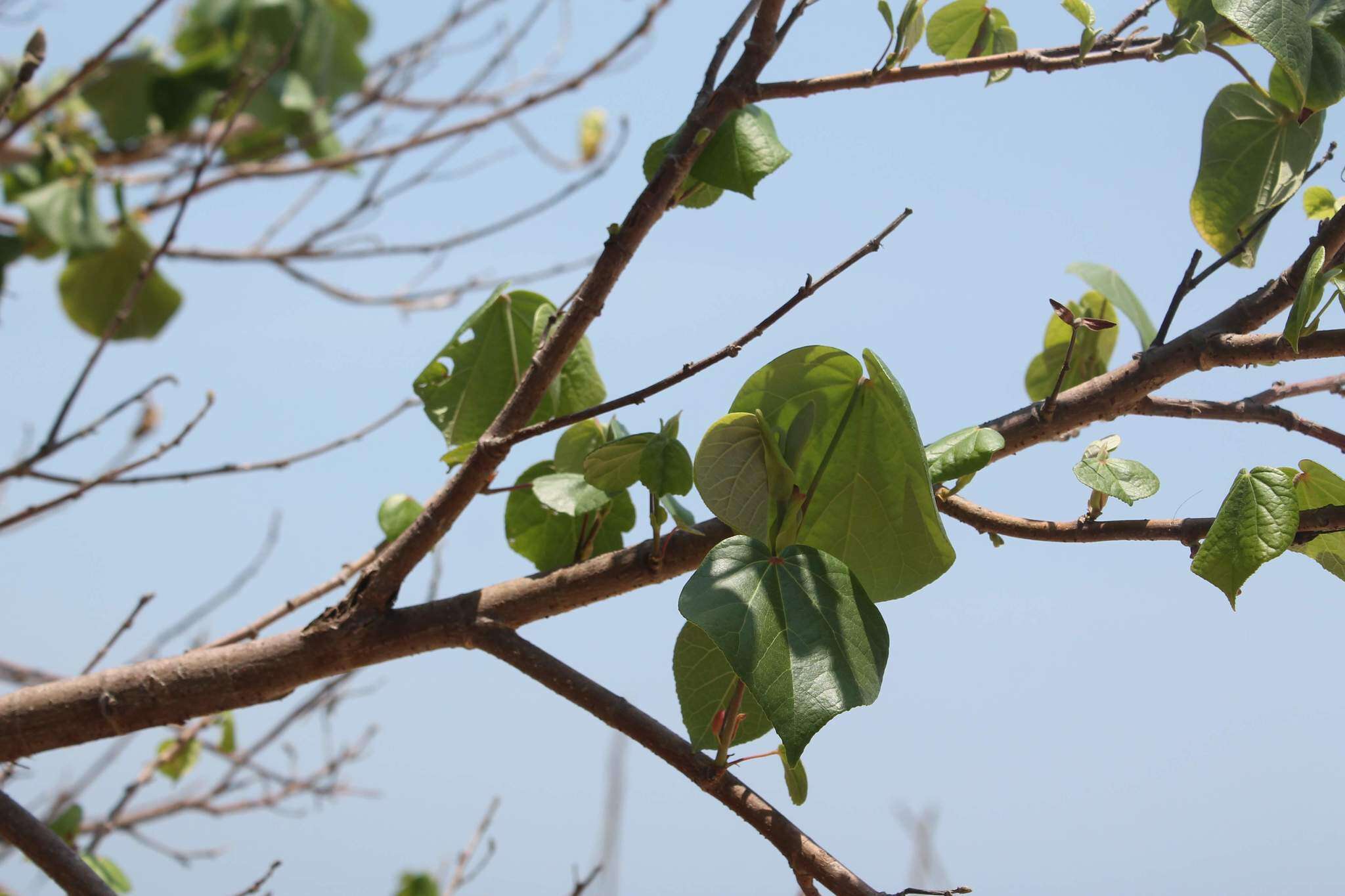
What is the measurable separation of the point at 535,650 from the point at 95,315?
1.99m

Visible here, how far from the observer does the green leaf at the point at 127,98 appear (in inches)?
92.1

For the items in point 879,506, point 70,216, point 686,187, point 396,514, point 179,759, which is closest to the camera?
point 879,506

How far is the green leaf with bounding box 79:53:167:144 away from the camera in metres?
2.34

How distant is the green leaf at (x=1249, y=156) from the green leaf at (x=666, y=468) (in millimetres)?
431

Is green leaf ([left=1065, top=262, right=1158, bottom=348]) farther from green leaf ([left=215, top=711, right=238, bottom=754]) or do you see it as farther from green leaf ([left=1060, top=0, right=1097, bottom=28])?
green leaf ([left=215, top=711, right=238, bottom=754])

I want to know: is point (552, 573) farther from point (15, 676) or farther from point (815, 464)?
point (15, 676)

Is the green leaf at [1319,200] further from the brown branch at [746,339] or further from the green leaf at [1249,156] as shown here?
the brown branch at [746,339]

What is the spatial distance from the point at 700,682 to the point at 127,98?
240cm

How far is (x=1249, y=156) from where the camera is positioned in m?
0.71

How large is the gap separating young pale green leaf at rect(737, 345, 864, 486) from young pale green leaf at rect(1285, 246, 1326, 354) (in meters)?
0.22

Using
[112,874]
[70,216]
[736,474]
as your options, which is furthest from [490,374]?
[70,216]

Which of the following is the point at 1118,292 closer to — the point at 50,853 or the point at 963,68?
the point at 963,68

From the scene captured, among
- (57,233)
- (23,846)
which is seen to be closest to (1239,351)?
(23,846)

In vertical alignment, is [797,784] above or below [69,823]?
above
